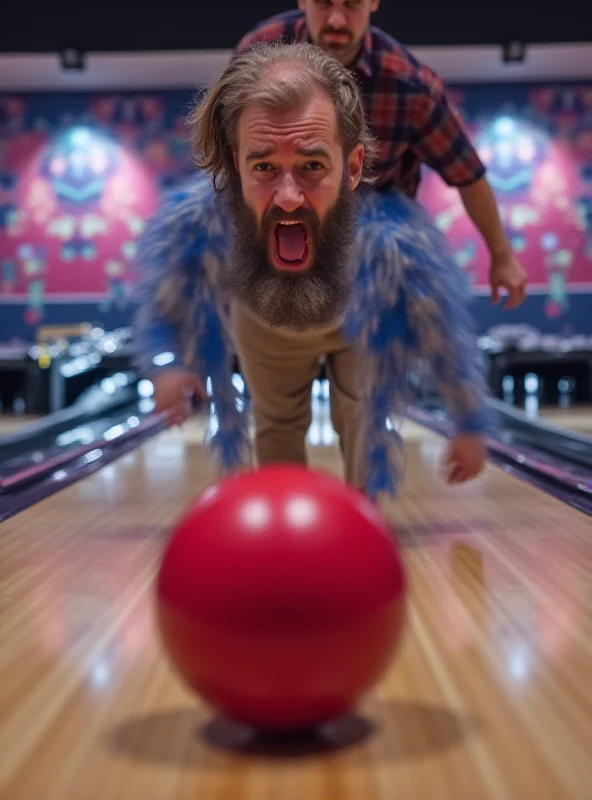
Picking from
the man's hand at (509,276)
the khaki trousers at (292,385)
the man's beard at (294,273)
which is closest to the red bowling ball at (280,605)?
the man's beard at (294,273)

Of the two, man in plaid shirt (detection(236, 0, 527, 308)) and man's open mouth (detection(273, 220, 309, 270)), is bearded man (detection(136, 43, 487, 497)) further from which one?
man in plaid shirt (detection(236, 0, 527, 308))

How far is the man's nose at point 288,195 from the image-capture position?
2.14 metres

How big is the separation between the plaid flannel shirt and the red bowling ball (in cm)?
158

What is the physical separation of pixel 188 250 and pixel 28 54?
6504 mm

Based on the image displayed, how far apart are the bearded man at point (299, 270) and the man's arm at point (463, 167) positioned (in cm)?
18

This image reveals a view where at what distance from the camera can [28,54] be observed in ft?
27.3

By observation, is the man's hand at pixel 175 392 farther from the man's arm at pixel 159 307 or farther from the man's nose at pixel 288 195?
the man's nose at pixel 288 195

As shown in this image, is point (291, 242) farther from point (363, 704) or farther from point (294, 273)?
point (363, 704)

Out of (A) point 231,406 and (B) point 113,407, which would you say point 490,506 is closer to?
(A) point 231,406

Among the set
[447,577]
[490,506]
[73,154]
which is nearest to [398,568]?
[447,577]

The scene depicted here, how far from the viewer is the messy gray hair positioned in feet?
7.16

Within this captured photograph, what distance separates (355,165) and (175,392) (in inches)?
24.2

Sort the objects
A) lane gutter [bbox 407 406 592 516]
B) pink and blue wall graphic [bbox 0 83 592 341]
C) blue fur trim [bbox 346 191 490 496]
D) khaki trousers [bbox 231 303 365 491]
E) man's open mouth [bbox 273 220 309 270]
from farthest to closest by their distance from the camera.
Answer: pink and blue wall graphic [bbox 0 83 592 341], lane gutter [bbox 407 406 592 516], khaki trousers [bbox 231 303 365 491], blue fur trim [bbox 346 191 490 496], man's open mouth [bbox 273 220 309 270]

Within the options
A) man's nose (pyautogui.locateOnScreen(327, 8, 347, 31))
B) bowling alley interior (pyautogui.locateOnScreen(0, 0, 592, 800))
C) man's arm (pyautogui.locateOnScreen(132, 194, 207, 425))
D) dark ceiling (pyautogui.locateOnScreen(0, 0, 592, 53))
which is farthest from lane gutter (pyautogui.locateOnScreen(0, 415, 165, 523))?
dark ceiling (pyautogui.locateOnScreen(0, 0, 592, 53))
